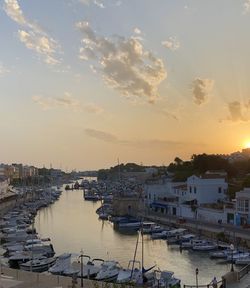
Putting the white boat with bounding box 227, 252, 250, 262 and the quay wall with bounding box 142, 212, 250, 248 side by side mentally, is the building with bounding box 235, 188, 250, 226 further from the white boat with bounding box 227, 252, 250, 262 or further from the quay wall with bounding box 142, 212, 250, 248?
the white boat with bounding box 227, 252, 250, 262

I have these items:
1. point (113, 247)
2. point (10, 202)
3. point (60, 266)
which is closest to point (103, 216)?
point (113, 247)

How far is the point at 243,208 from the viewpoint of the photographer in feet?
112

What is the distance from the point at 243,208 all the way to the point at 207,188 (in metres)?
8.08

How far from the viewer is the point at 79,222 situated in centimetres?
4844

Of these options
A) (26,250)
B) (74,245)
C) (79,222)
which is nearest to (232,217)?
(74,245)

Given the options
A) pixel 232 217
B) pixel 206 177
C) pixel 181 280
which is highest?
pixel 206 177

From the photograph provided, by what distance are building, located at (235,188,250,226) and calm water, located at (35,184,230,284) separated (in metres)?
5.60

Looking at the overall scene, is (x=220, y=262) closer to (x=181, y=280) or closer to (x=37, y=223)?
(x=181, y=280)

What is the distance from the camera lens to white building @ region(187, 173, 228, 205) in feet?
138

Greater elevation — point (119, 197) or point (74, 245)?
point (119, 197)

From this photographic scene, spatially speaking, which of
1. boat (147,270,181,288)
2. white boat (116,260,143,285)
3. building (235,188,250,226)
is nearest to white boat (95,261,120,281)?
white boat (116,260,143,285)

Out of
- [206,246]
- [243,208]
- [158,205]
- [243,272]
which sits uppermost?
[243,208]

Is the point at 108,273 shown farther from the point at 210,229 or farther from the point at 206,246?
the point at 210,229

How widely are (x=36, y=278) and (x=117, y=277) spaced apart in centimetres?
457
